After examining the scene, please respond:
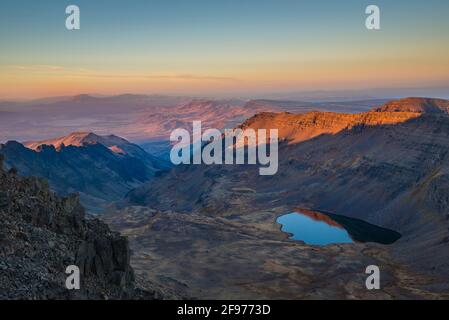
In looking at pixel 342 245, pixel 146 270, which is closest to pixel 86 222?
pixel 146 270

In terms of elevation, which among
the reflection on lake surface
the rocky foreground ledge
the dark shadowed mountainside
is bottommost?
the reflection on lake surface

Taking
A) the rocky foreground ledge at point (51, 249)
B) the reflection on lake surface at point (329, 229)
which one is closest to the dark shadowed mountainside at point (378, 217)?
the reflection on lake surface at point (329, 229)

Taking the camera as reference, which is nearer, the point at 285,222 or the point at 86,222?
the point at 86,222

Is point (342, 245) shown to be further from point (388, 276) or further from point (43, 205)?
point (43, 205)

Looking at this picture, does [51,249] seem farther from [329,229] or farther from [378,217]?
[378,217]

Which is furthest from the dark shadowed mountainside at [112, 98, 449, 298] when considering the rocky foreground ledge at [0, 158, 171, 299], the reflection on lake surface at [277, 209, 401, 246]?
the rocky foreground ledge at [0, 158, 171, 299]

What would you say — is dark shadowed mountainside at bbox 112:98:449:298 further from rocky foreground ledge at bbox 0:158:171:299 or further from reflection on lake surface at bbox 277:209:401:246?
rocky foreground ledge at bbox 0:158:171:299

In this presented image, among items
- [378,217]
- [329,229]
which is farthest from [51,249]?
[378,217]
